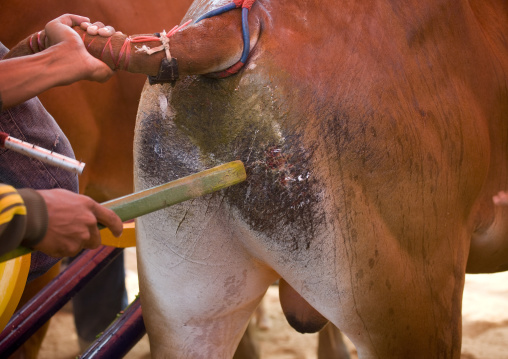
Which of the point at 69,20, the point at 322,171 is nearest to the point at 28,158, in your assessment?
the point at 69,20

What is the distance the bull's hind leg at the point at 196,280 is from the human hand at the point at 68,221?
36 centimetres

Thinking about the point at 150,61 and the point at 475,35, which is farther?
the point at 475,35

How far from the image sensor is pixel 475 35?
1702 millimetres

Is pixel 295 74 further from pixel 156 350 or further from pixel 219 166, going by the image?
pixel 156 350

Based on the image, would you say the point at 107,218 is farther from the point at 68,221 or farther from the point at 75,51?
the point at 75,51

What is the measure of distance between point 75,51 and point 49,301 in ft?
4.25

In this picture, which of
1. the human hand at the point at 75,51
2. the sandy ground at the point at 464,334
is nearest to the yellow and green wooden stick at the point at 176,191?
the human hand at the point at 75,51

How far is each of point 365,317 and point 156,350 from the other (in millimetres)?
578

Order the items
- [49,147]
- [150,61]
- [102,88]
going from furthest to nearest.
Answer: [102,88], [49,147], [150,61]

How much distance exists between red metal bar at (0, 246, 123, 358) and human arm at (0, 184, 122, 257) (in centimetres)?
119

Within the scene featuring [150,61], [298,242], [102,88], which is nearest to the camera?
[150,61]

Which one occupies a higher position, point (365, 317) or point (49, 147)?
point (49, 147)

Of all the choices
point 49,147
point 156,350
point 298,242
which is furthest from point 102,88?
point 298,242

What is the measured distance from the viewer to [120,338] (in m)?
1.94
